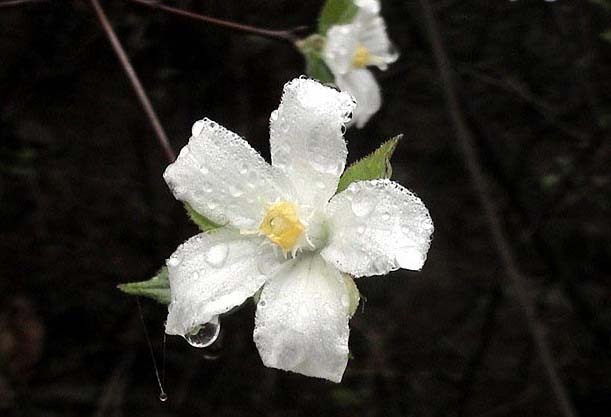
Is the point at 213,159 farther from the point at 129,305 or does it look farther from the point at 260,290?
the point at 129,305

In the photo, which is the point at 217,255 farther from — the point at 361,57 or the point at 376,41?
the point at 376,41

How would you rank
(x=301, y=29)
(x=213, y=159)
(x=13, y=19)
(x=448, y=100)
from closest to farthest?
(x=213, y=159)
(x=301, y=29)
(x=448, y=100)
(x=13, y=19)

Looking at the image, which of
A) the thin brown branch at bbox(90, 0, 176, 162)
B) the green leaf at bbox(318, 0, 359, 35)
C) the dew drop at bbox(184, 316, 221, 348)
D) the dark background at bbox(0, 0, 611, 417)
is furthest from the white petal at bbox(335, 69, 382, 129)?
the dark background at bbox(0, 0, 611, 417)

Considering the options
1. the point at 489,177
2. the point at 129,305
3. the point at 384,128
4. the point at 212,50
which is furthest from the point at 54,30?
the point at 489,177

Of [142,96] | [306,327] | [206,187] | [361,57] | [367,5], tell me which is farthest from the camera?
[361,57]

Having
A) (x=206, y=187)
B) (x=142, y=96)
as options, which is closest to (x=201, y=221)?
(x=206, y=187)

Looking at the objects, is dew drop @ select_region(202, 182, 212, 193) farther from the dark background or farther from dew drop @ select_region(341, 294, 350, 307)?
the dark background

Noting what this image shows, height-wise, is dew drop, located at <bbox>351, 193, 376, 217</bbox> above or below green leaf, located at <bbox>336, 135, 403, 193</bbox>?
below
